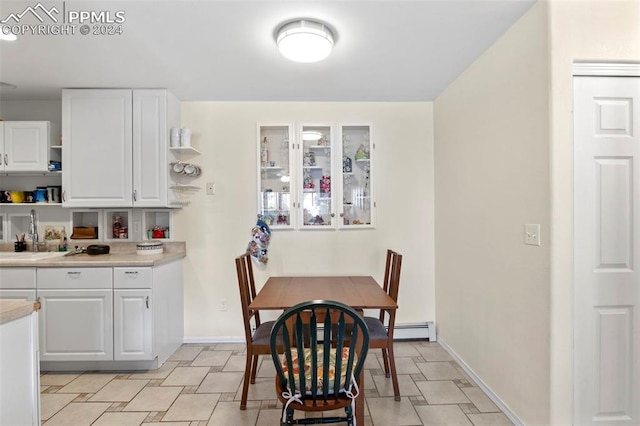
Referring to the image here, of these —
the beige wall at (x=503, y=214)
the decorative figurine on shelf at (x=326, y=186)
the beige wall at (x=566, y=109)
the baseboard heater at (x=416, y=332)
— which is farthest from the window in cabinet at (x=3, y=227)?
the beige wall at (x=566, y=109)

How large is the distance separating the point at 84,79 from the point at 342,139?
2409 millimetres

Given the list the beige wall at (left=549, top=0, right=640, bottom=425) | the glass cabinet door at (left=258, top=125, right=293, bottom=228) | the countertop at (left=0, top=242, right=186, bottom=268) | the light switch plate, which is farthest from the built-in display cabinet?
the beige wall at (left=549, top=0, right=640, bottom=425)

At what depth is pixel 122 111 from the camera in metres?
2.93

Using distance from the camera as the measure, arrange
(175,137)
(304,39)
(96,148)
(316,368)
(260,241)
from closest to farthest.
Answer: (316,368)
(304,39)
(96,148)
(175,137)
(260,241)

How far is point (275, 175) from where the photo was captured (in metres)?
3.34

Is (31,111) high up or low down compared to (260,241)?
up

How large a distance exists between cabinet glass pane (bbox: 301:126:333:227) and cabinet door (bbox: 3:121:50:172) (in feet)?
8.22

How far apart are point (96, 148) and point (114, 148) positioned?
0.16 metres

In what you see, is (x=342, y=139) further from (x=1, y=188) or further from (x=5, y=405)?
(x=1, y=188)

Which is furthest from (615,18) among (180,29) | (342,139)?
(180,29)

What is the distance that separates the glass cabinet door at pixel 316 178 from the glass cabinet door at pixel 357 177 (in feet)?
0.53

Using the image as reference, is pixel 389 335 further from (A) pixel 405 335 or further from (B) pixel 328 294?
(A) pixel 405 335

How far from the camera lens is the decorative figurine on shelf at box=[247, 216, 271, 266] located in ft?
10.4

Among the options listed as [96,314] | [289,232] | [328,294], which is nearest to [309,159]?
[289,232]
